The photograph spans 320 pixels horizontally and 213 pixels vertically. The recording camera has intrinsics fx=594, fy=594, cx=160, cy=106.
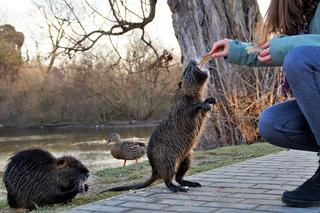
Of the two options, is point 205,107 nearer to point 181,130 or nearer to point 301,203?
point 181,130

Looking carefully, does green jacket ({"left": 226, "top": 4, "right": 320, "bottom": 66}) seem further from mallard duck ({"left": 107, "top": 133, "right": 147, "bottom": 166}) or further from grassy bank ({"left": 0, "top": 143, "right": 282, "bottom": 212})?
mallard duck ({"left": 107, "top": 133, "right": 147, "bottom": 166})

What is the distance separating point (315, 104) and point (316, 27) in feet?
1.71

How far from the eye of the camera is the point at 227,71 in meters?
12.5

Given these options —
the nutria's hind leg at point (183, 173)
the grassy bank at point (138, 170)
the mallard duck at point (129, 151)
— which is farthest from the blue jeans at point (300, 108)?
the mallard duck at point (129, 151)

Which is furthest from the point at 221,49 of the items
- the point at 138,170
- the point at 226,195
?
the point at 138,170

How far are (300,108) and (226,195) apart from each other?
133cm

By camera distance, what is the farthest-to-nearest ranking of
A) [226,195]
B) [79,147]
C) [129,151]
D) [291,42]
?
[79,147], [129,151], [226,195], [291,42]

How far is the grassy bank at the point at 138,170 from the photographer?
534 cm

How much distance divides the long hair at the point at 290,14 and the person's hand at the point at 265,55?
0.65ft

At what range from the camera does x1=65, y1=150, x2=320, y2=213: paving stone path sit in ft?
13.8

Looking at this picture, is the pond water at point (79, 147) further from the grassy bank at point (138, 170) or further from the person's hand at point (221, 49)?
the person's hand at point (221, 49)

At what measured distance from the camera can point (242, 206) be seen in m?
4.19

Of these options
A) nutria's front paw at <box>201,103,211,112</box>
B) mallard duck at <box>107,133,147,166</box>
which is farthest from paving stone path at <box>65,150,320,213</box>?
mallard duck at <box>107,133,147,166</box>

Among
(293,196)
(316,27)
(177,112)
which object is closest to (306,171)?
(177,112)
